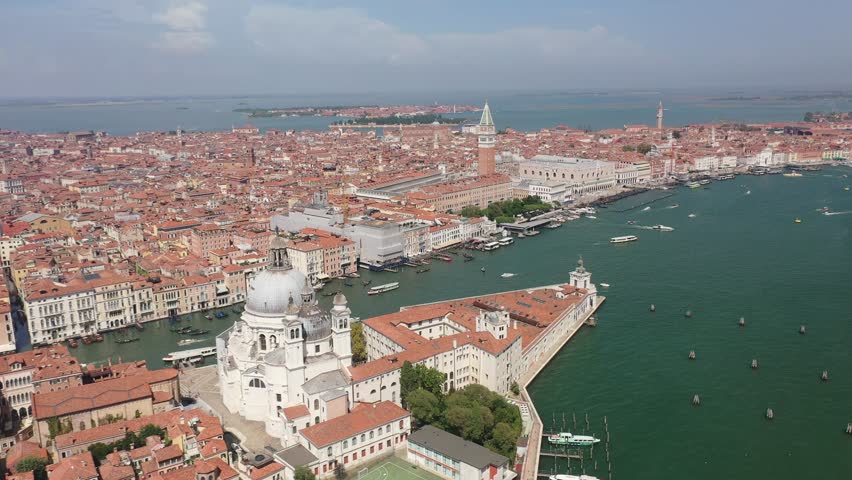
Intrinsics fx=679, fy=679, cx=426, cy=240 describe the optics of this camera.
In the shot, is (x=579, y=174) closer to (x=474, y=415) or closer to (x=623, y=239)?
(x=623, y=239)

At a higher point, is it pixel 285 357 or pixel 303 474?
pixel 285 357

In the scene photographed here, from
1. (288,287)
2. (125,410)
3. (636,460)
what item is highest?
(288,287)

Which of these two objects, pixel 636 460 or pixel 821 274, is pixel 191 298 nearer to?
pixel 636 460

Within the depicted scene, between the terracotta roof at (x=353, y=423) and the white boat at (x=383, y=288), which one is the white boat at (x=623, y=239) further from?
the terracotta roof at (x=353, y=423)

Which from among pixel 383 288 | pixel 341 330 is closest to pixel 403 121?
pixel 383 288

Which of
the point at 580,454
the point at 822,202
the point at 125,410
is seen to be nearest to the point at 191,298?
the point at 125,410

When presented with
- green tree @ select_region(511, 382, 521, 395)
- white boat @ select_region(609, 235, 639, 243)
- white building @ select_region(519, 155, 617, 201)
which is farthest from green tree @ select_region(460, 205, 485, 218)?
green tree @ select_region(511, 382, 521, 395)

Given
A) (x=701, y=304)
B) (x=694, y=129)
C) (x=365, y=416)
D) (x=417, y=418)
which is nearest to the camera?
(x=365, y=416)
